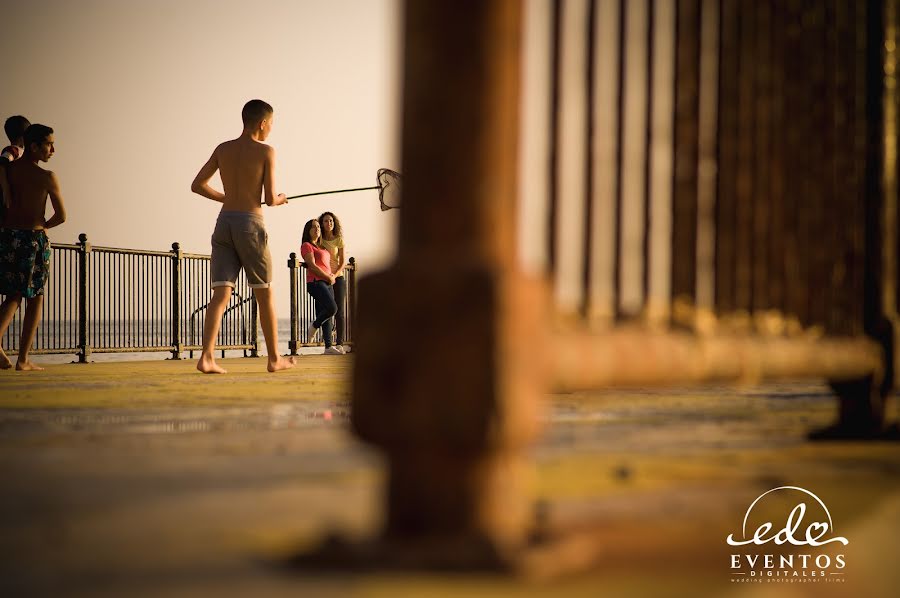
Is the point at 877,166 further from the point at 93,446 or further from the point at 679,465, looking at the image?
the point at 93,446

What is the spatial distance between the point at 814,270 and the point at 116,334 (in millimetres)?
12589

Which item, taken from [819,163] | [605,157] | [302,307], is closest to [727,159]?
[605,157]

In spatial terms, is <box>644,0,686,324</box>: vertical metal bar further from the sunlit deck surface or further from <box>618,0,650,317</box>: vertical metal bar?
the sunlit deck surface

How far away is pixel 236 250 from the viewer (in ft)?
23.7

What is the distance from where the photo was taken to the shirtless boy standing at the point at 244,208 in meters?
7.17

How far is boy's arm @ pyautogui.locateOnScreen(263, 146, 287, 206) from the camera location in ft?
23.8

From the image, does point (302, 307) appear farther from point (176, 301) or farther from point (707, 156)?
point (707, 156)

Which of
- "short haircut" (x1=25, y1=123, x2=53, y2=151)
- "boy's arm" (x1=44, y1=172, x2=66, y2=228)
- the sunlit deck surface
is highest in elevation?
"short haircut" (x1=25, y1=123, x2=53, y2=151)

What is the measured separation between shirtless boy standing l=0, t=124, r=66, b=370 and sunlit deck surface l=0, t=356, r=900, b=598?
3934 mm

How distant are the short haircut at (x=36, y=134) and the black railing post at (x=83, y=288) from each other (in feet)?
15.2

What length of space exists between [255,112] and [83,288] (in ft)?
21.4

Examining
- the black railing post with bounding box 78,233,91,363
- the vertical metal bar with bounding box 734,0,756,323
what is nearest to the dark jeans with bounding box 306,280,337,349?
the black railing post with bounding box 78,233,91,363

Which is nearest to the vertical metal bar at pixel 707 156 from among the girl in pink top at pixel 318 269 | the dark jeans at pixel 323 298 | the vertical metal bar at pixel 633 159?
the vertical metal bar at pixel 633 159

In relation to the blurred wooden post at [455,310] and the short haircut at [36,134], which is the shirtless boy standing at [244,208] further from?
the blurred wooden post at [455,310]
